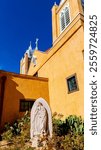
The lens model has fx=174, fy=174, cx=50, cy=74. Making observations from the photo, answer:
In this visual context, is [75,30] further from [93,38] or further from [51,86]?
[93,38]

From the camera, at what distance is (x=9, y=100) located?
38.4ft

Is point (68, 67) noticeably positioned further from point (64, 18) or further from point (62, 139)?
point (64, 18)

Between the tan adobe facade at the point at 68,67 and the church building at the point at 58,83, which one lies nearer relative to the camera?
the tan adobe facade at the point at 68,67

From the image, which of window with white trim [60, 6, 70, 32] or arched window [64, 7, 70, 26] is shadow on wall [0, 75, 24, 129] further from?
arched window [64, 7, 70, 26]

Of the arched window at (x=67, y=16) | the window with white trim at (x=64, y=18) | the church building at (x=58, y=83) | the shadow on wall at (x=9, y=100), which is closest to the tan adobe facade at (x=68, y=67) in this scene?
the church building at (x=58, y=83)

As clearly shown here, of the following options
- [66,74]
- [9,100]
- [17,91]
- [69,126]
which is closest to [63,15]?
[66,74]

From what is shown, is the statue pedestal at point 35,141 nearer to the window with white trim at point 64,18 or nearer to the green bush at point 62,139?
the green bush at point 62,139

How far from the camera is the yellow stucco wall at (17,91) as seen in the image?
11.5 metres

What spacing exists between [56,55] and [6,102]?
16.9ft

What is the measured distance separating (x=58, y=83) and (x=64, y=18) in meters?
7.01

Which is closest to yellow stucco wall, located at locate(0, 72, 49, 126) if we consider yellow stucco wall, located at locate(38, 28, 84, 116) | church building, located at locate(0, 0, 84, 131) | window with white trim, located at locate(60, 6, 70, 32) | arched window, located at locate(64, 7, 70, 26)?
church building, located at locate(0, 0, 84, 131)

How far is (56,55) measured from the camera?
13523 mm

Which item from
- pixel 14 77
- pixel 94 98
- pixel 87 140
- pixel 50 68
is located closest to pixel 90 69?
pixel 94 98

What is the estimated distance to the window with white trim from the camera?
1580 centimetres
